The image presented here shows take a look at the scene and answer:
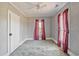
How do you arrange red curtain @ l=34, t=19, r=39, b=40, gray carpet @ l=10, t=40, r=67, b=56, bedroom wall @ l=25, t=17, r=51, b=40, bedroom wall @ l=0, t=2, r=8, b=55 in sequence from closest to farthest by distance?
bedroom wall @ l=0, t=2, r=8, b=55, gray carpet @ l=10, t=40, r=67, b=56, red curtain @ l=34, t=19, r=39, b=40, bedroom wall @ l=25, t=17, r=51, b=40

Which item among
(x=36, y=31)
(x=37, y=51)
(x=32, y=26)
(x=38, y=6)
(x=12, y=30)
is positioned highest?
(x=38, y=6)

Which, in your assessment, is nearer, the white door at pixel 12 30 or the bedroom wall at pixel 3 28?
the bedroom wall at pixel 3 28

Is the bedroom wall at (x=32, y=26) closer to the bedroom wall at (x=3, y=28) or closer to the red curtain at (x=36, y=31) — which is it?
the red curtain at (x=36, y=31)

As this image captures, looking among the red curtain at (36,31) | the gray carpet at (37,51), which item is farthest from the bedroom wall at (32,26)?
the gray carpet at (37,51)

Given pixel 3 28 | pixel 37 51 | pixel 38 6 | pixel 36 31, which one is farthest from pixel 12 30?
pixel 36 31

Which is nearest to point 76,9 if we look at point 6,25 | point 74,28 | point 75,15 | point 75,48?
point 75,15

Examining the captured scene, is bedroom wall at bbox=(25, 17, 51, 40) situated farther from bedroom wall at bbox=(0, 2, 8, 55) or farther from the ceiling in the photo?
bedroom wall at bbox=(0, 2, 8, 55)

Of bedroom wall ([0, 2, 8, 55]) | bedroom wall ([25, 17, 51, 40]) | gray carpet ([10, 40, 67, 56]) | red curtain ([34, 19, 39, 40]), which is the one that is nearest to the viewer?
bedroom wall ([0, 2, 8, 55])

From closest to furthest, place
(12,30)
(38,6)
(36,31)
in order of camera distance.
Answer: (12,30) < (38,6) < (36,31)

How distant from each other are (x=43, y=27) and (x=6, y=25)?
6160 millimetres

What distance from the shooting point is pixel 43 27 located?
1014 cm

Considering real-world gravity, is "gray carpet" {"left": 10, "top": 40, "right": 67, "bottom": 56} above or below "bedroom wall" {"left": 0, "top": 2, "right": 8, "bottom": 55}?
below

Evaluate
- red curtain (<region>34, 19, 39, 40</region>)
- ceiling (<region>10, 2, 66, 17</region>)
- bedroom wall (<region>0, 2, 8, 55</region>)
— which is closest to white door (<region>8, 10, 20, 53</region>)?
bedroom wall (<region>0, 2, 8, 55</region>)

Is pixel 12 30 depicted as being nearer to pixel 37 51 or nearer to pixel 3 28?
pixel 3 28
